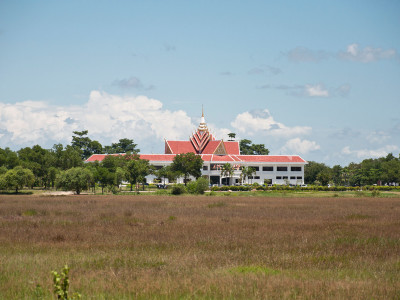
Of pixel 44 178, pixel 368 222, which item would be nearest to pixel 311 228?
pixel 368 222

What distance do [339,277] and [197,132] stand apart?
121 meters

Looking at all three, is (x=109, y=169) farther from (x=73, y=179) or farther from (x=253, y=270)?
(x=253, y=270)

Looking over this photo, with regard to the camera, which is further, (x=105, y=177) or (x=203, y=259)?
(x=105, y=177)

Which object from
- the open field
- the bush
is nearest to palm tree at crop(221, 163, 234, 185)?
the bush

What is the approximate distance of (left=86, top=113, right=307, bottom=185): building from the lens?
11762 cm

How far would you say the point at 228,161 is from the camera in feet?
385

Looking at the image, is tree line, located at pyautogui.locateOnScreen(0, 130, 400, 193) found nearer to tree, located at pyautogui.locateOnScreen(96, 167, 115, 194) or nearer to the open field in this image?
tree, located at pyautogui.locateOnScreen(96, 167, 115, 194)

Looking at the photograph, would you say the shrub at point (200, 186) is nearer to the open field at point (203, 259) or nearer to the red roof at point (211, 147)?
the open field at point (203, 259)

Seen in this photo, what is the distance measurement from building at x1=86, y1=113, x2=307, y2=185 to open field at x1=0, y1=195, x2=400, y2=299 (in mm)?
90725

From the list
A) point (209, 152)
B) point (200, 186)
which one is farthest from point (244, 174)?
point (200, 186)

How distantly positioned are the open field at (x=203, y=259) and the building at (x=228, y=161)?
90.7 metres

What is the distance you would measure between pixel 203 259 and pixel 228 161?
10342 centimetres

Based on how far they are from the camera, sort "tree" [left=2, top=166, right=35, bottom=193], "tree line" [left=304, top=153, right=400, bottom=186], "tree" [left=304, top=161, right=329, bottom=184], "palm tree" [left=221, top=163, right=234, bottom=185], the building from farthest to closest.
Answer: "tree" [left=304, top=161, right=329, bottom=184], the building, "palm tree" [left=221, top=163, right=234, bottom=185], "tree line" [left=304, top=153, right=400, bottom=186], "tree" [left=2, top=166, right=35, bottom=193]

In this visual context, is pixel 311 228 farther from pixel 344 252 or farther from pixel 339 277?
pixel 339 277
